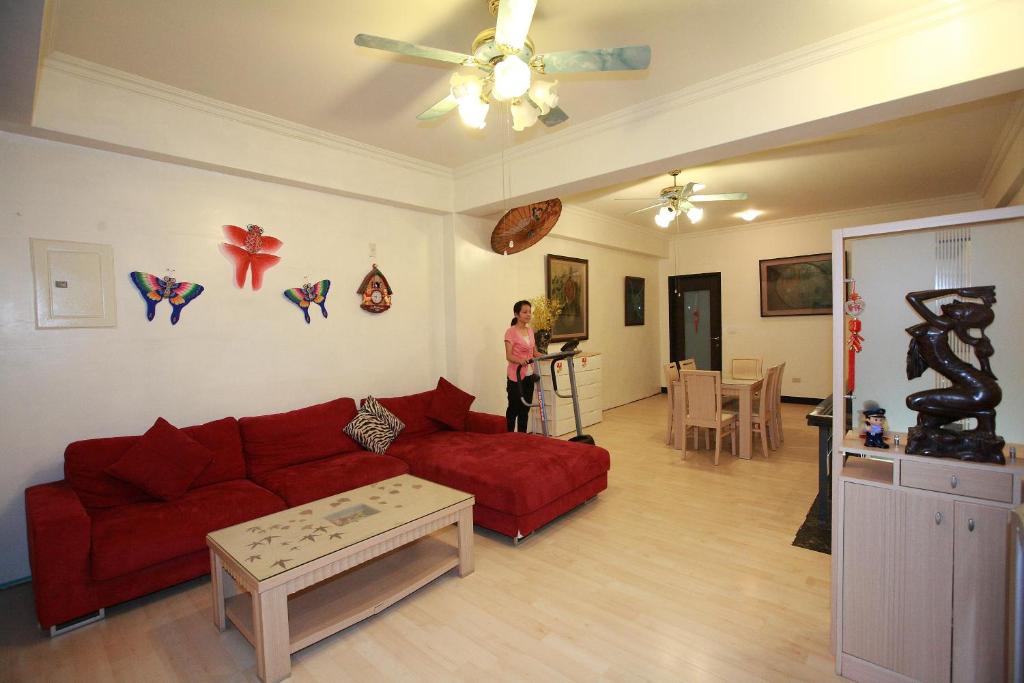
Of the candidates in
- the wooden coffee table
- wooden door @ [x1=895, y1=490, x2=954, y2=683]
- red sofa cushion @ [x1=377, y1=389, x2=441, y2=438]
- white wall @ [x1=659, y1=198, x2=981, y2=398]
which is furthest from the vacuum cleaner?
white wall @ [x1=659, y1=198, x2=981, y2=398]

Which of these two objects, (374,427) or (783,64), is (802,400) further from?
(374,427)

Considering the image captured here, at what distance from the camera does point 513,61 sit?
5.84 ft

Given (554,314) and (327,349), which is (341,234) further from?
(554,314)

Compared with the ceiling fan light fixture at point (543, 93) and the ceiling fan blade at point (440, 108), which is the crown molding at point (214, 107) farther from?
the ceiling fan light fixture at point (543, 93)

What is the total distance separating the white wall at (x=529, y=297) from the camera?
4891 millimetres

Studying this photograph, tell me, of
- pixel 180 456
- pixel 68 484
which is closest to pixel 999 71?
pixel 180 456

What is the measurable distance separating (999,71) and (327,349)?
4421 millimetres

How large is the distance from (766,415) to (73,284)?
5.74m

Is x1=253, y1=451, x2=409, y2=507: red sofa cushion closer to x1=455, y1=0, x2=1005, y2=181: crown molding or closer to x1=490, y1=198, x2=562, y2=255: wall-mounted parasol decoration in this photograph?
x1=490, y1=198, x2=562, y2=255: wall-mounted parasol decoration

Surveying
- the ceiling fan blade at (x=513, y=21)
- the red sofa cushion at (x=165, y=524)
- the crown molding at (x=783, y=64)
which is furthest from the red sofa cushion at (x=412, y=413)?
the ceiling fan blade at (x=513, y=21)

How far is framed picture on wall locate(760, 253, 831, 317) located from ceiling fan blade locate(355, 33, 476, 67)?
697 centimetres

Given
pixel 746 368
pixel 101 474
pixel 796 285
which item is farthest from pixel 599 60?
pixel 796 285

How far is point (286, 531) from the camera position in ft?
7.59

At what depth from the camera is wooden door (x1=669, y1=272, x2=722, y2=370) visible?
323 inches
